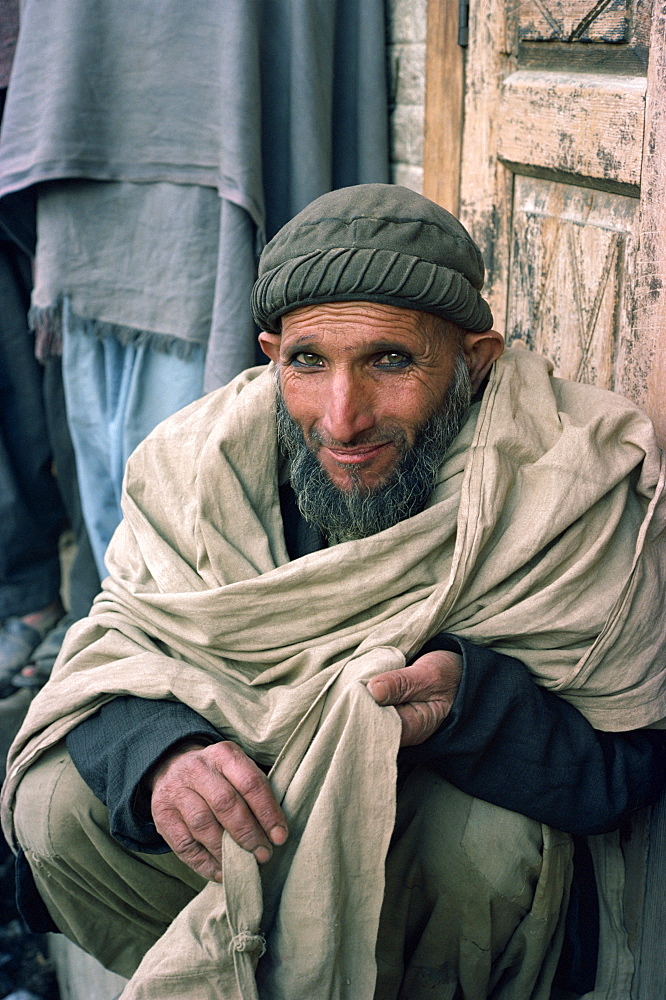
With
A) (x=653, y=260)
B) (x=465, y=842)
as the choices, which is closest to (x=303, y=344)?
(x=653, y=260)

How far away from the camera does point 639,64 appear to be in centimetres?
218

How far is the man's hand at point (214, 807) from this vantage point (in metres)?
1.64

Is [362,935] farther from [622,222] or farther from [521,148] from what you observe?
[521,148]

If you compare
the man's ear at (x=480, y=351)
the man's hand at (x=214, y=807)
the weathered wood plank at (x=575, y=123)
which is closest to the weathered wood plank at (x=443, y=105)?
the weathered wood plank at (x=575, y=123)

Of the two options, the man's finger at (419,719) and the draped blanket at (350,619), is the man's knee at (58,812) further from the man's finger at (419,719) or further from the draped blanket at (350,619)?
the man's finger at (419,719)

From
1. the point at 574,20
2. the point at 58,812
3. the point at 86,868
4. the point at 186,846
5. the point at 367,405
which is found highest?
the point at 574,20

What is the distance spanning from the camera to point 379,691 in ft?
5.43

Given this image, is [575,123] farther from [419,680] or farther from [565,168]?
[419,680]

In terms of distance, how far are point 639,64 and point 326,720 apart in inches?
63.3

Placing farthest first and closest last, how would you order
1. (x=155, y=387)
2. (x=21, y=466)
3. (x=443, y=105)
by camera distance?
1. (x=21, y=466)
2. (x=155, y=387)
3. (x=443, y=105)

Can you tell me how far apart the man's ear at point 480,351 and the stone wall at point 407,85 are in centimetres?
139

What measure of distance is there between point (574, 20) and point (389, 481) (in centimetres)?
130

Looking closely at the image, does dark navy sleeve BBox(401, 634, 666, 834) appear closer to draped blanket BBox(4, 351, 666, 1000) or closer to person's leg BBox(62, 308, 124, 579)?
draped blanket BBox(4, 351, 666, 1000)

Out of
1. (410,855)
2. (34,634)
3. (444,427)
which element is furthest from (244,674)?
(34,634)
